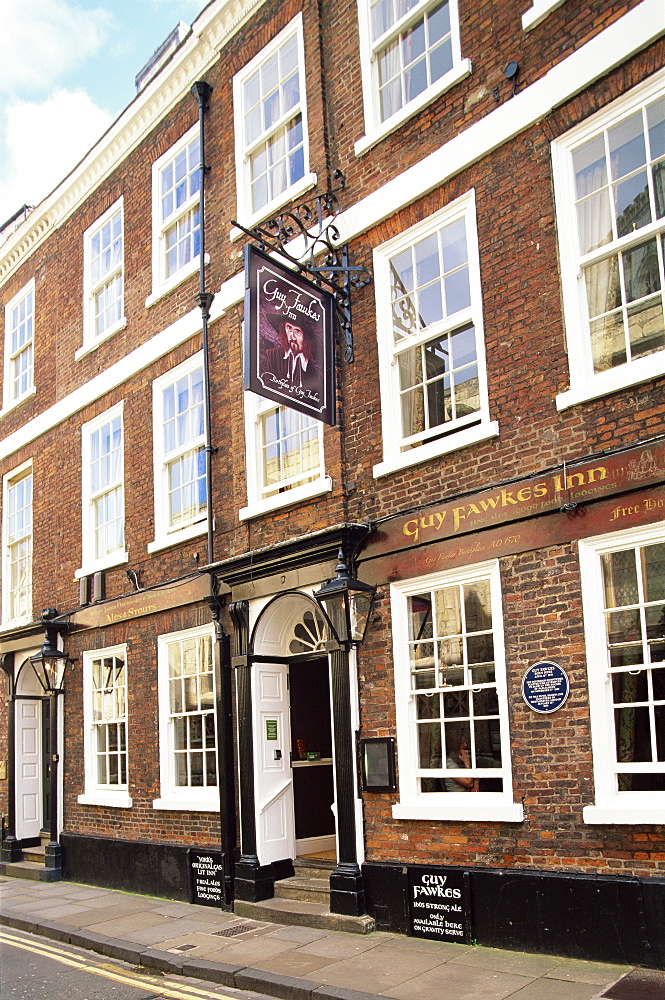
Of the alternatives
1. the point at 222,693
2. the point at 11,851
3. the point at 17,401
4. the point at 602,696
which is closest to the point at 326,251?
the point at 222,693

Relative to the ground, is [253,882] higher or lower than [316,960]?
higher

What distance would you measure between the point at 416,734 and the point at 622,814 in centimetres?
236

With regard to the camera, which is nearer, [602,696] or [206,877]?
[602,696]

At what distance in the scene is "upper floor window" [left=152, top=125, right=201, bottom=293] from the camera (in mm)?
13211

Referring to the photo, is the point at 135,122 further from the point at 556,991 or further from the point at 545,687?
the point at 556,991

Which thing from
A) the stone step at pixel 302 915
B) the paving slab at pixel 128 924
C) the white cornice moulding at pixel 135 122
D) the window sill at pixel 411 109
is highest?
the white cornice moulding at pixel 135 122

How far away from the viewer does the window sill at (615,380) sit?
7336 mm

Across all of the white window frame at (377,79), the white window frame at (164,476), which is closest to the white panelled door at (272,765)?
the white window frame at (164,476)

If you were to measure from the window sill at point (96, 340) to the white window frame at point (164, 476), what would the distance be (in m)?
1.46

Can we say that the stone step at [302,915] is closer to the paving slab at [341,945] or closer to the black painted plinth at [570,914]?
the paving slab at [341,945]

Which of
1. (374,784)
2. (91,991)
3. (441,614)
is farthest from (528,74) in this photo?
(91,991)

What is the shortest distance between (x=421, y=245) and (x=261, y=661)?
5043 mm

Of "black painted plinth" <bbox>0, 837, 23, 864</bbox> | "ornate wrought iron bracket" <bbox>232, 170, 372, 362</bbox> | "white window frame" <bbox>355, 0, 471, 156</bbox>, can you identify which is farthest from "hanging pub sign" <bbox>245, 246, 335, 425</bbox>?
"black painted plinth" <bbox>0, 837, 23, 864</bbox>

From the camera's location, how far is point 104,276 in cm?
1526
